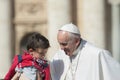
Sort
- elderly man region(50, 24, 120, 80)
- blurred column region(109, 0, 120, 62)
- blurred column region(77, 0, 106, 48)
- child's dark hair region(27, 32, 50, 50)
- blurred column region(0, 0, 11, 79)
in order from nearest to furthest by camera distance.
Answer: child's dark hair region(27, 32, 50, 50) → elderly man region(50, 24, 120, 80) → blurred column region(77, 0, 106, 48) → blurred column region(0, 0, 11, 79) → blurred column region(109, 0, 120, 62)

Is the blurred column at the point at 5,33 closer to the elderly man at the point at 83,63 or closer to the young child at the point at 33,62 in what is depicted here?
the elderly man at the point at 83,63

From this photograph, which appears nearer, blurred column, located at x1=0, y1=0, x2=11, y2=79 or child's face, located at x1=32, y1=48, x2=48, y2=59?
child's face, located at x1=32, y1=48, x2=48, y2=59

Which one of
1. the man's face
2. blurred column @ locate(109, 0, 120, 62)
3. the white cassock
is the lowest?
blurred column @ locate(109, 0, 120, 62)

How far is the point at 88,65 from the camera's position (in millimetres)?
6867

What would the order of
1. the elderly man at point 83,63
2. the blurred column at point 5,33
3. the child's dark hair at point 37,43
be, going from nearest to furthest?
the child's dark hair at point 37,43, the elderly man at point 83,63, the blurred column at point 5,33

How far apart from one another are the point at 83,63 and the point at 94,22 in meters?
14.1

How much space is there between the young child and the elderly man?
0.24m

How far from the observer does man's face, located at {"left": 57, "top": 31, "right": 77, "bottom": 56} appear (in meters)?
6.62

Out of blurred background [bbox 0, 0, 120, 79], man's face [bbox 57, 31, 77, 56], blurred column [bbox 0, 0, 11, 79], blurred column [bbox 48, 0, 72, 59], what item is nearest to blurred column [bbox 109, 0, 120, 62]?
blurred background [bbox 0, 0, 120, 79]

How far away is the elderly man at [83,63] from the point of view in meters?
6.77

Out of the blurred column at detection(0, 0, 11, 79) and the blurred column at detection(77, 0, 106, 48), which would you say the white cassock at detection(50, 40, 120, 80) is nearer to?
the blurred column at detection(77, 0, 106, 48)

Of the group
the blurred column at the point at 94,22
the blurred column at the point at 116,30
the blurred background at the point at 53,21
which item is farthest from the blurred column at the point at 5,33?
the blurred column at the point at 116,30

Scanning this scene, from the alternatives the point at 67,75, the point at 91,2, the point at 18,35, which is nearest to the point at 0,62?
the point at 18,35

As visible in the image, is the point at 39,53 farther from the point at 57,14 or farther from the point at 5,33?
the point at 5,33
